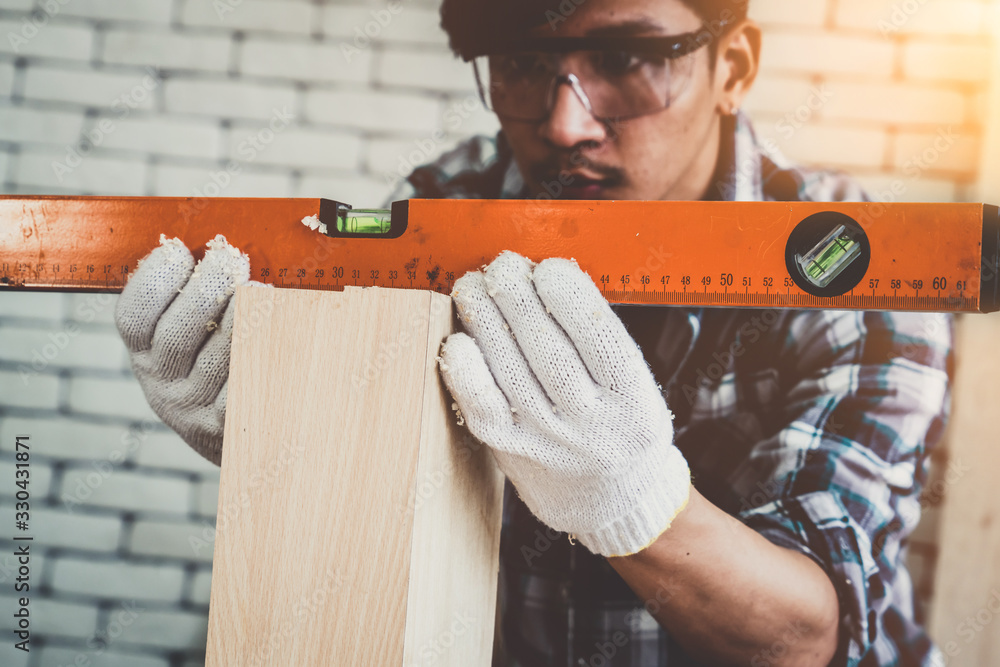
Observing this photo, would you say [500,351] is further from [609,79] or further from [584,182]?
[609,79]

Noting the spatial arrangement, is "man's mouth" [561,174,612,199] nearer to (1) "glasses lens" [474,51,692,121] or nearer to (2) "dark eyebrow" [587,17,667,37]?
(1) "glasses lens" [474,51,692,121]

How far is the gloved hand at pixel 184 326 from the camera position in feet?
3.14

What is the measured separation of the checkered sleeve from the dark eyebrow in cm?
80

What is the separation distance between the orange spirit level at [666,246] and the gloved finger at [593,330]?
0.10 meters

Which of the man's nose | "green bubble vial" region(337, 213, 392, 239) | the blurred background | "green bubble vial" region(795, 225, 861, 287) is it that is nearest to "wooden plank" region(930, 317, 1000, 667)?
the blurred background

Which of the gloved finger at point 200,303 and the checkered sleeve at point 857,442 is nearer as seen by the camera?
the gloved finger at point 200,303

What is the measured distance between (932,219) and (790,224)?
0.21 m

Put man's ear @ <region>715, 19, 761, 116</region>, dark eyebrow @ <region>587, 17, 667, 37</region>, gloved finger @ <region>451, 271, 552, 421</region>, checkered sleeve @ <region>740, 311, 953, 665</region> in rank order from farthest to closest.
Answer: man's ear @ <region>715, 19, 761, 116</region> < dark eyebrow @ <region>587, 17, 667, 37</region> < checkered sleeve @ <region>740, 311, 953, 665</region> < gloved finger @ <region>451, 271, 552, 421</region>

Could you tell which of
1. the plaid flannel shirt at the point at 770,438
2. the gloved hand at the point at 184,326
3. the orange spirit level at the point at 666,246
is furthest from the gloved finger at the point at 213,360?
the plaid flannel shirt at the point at 770,438

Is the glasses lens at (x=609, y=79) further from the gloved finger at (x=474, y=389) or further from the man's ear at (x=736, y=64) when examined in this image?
the gloved finger at (x=474, y=389)

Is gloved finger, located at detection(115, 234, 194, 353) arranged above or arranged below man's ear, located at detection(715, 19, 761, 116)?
below

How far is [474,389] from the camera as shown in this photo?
0.78 m

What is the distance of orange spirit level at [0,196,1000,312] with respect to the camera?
2.86 feet

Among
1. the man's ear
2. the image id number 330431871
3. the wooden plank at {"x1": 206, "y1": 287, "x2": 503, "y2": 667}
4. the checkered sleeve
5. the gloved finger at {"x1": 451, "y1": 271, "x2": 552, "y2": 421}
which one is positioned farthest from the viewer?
the image id number 330431871
